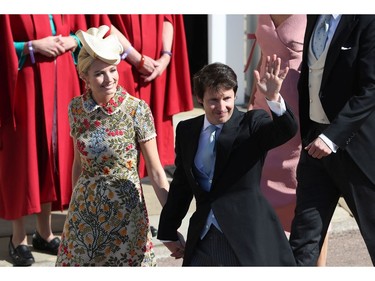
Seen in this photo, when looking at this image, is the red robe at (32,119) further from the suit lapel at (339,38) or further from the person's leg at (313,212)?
the suit lapel at (339,38)

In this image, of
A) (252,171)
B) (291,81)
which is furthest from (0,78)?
(252,171)

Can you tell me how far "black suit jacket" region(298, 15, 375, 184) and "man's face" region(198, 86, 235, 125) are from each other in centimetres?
51

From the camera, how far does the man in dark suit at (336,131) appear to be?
385cm

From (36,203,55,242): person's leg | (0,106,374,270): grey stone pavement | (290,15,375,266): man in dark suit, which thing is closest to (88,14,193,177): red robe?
(0,106,374,270): grey stone pavement

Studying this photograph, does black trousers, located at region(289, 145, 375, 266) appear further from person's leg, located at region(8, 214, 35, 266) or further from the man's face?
person's leg, located at region(8, 214, 35, 266)

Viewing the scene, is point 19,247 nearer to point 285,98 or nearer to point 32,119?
point 32,119

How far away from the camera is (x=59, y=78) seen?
17.2ft

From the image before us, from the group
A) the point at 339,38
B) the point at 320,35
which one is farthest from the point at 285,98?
the point at 339,38

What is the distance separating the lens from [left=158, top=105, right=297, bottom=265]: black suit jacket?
3.51m

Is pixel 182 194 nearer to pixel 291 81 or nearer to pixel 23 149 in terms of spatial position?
pixel 291 81

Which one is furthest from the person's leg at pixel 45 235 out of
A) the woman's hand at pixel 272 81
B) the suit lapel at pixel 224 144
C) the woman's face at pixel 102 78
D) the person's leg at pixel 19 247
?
the woman's hand at pixel 272 81

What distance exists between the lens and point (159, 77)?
577 cm
